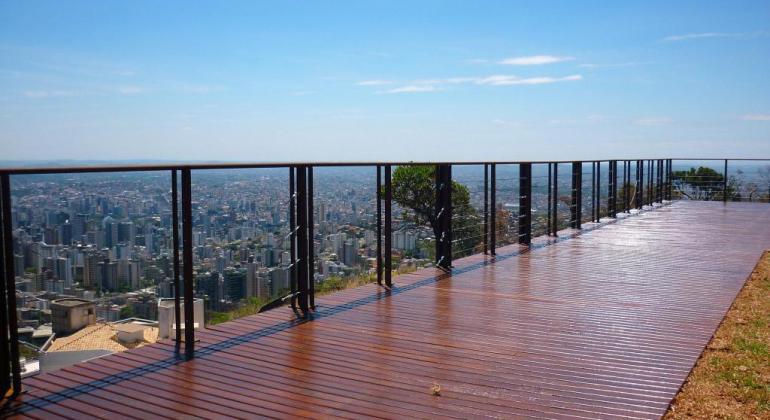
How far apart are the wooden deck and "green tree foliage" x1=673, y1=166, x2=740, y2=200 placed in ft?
39.3

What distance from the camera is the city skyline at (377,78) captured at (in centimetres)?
1277

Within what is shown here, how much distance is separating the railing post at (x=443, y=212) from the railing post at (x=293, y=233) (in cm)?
191

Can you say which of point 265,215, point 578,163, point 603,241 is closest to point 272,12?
point 578,163

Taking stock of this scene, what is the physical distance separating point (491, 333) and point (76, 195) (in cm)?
236

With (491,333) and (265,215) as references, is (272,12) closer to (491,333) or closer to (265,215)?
(265,215)

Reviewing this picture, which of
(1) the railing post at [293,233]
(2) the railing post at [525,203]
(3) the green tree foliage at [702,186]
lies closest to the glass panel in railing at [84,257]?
(1) the railing post at [293,233]

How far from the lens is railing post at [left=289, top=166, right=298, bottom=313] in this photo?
4234 mm

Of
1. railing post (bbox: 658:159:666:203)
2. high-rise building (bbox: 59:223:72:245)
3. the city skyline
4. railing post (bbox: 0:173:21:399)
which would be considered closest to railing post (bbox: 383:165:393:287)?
high-rise building (bbox: 59:223:72:245)

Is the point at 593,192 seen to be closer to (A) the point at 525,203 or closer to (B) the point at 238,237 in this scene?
(A) the point at 525,203

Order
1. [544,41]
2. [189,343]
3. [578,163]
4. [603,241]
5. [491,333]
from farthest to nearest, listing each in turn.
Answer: [544,41] → [578,163] → [603,241] → [491,333] → [189,343]

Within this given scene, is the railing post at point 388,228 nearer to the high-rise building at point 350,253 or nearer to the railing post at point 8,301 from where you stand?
the high-rise building at point 350,253

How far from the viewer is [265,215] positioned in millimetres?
4113

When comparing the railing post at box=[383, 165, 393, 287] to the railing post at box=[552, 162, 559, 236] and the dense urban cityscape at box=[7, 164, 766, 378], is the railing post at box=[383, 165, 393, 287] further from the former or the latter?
the railing post at box=[552, 162, 559, 236]

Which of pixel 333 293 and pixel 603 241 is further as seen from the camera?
pixel 603 241
